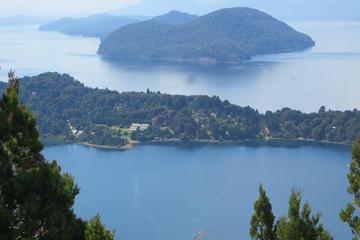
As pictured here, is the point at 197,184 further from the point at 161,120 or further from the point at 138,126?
the point at 161,120

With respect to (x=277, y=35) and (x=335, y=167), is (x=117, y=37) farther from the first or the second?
(x=335, y=167)

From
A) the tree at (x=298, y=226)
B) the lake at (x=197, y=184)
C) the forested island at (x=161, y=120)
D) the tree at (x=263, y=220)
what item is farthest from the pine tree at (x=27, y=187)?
the forested island at (x=161, y=120)

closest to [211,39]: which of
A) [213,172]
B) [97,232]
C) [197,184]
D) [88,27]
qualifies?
[88,27]

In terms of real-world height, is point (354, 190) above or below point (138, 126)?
above

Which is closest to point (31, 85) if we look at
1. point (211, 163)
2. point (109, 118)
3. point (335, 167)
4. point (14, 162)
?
point (109, 118)

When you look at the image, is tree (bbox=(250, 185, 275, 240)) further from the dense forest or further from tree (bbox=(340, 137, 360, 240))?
the dense forest

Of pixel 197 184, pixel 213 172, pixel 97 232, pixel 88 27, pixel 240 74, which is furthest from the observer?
pixel 88 27

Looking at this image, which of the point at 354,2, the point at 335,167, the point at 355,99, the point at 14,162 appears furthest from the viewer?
the point at 354,2
